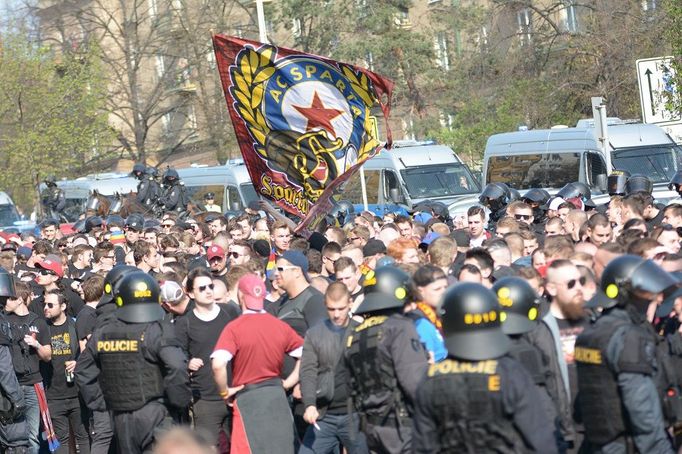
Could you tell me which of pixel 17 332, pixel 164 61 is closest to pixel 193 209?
pixel 17 332

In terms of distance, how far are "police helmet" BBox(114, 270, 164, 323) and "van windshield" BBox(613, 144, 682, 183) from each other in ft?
47.4

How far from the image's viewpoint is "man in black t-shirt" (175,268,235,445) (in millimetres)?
9211

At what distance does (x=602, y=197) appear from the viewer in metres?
20.7

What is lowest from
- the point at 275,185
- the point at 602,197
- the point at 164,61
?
the point at 602,197

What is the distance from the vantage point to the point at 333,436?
332 inches

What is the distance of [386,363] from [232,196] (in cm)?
2173

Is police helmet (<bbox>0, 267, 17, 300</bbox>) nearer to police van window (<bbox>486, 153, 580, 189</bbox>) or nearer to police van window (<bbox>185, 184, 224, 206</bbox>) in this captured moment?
police van window (<bbox>486, 153, 580, 189</bbox>)

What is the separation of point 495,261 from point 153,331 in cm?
272

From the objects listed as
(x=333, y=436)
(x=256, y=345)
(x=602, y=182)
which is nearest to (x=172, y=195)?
(x=602, y=182)

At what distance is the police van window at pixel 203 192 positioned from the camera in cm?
2911

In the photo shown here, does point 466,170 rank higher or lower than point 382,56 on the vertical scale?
lower

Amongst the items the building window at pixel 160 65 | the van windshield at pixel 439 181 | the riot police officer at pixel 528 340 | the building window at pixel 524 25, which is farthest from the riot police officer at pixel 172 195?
the building window at pixel 160 65

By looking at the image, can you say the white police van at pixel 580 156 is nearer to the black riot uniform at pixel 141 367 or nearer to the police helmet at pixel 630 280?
the black riot uniform at pixel 141 367

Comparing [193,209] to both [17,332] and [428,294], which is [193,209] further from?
[428,294]
